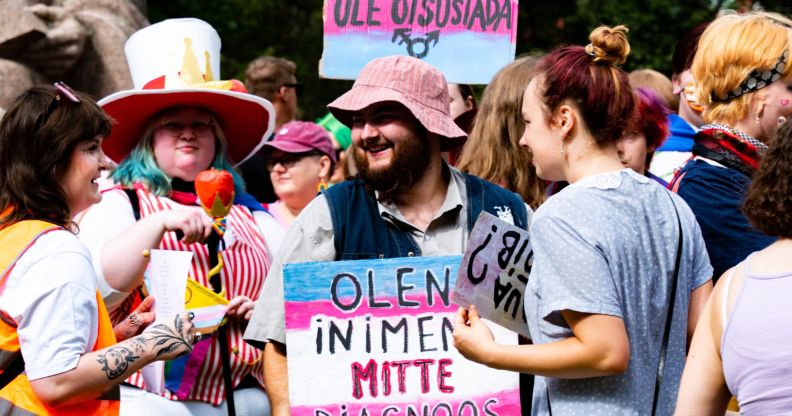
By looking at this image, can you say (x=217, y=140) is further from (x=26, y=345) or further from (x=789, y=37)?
(x=789, y=37)

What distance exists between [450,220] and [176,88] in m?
1.51

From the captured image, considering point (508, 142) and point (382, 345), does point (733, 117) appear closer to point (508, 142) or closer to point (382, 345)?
point (508, 142)

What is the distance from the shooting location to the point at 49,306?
121 inches

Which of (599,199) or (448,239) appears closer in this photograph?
(599,199)

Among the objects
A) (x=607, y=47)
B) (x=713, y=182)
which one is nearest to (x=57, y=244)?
(x=607, y=47)

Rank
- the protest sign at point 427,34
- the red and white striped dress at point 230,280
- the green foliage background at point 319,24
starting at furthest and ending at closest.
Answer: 1. the green foliage background at point 319,24
2. the protest sign at point 427,34
3. the red and white striped dress at point 230,280

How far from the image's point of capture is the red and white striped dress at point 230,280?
13.8 ft

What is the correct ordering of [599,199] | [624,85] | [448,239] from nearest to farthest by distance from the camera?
[599,199] → [624,85] → [448,239]

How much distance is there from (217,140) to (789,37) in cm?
249

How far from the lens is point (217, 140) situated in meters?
4.80

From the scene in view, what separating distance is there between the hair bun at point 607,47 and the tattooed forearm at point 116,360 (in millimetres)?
1664

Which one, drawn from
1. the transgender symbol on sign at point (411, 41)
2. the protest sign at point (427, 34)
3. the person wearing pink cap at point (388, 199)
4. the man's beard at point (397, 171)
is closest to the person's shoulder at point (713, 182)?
the person wearing pink cap at point (388, 199)

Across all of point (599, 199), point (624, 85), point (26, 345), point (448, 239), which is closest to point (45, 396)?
point (26, 345)

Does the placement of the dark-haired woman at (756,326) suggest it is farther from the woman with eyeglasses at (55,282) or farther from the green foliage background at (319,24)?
the green foliage background at (319,24)
